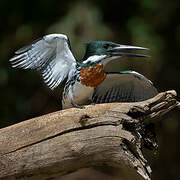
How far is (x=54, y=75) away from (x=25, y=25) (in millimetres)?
2251

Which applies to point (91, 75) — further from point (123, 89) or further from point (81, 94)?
point (123, 89)

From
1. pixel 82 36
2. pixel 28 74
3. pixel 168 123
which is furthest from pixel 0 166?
pixel 168 123

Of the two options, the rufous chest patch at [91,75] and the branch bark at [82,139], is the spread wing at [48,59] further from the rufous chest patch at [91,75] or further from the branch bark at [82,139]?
the branch bark at [82,139]

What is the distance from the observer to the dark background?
471cm

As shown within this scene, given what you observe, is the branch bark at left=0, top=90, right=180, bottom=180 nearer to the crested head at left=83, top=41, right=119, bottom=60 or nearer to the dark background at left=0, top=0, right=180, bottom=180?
the crested head at left=83, top=41, right=119, bottom=60

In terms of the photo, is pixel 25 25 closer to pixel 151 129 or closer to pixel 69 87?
pixel 69 87

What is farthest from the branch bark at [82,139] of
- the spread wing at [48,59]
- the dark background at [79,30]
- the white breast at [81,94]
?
the dark background at [79,30]

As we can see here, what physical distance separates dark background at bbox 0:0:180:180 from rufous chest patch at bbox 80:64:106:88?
6.13ft

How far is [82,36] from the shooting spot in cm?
453

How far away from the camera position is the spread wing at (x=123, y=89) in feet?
9.12

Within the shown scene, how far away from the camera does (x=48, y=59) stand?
2.79 m

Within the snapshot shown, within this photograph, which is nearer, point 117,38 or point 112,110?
point 112,110

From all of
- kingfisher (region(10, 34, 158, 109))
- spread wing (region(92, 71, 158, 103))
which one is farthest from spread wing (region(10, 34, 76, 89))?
spread wing (region(92, 71, 158, 103))

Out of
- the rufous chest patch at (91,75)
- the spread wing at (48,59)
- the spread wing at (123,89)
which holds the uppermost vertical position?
the spread wing at (48,59)
